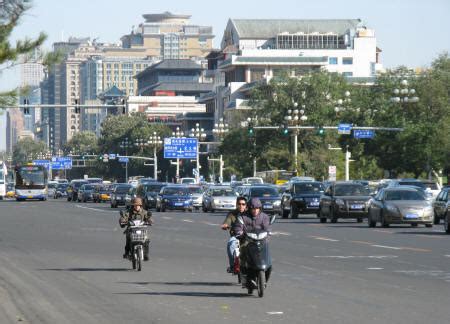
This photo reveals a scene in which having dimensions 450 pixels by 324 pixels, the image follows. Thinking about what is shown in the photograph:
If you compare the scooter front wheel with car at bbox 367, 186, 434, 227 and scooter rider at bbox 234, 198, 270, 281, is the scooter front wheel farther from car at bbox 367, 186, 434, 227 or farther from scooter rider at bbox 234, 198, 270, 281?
car at bbox 367, 186, 434, 227

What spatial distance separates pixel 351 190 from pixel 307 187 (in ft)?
26.5

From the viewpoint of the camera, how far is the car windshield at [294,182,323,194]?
215 ft

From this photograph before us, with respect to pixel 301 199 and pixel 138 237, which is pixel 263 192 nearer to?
pixel 301 199

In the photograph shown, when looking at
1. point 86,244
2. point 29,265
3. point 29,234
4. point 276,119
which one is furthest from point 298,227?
point 276,119

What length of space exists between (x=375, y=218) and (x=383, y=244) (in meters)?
13.8

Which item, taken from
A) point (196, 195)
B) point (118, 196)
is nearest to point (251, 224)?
point (196, 195)

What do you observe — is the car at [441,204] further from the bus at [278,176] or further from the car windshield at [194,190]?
the bus at [278,176]

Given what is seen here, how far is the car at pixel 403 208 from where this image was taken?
5003 cm

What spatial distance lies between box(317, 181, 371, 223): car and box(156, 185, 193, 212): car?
871 inches

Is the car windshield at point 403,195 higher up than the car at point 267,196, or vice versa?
the car windshield at point 403,195

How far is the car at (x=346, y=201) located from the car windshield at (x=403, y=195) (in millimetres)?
5793

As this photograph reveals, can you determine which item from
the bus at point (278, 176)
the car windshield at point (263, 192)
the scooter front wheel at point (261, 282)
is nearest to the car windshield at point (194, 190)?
the car windshield at point (263, 192)

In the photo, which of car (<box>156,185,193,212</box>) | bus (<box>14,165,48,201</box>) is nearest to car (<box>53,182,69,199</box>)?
bus (<box>14,165,48,201</box>)

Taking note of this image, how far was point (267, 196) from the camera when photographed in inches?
2650
